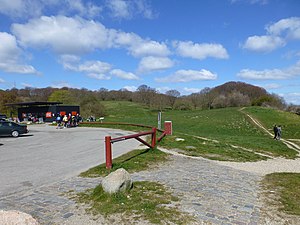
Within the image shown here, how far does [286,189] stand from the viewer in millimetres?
6586

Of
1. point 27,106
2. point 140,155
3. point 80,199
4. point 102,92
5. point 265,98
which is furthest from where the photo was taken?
point 102,92

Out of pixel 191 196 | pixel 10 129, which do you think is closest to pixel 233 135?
pixel 10 129

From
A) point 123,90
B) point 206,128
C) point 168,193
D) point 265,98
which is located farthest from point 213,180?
point 123,90

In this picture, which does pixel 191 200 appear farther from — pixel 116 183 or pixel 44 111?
pixel 44 111

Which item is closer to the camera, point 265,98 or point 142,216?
point 142,216

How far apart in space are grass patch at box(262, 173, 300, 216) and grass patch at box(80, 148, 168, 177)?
→ 3.92m

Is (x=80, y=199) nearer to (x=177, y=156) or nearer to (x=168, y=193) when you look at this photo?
(x=168, y=193)

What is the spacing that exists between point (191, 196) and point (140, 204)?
1295 millimetres

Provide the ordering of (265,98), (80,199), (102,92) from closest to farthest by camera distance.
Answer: (80,199) < (265,98) < (102,92)

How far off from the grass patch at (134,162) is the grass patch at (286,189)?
12.8ft

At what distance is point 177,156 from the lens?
11422 millimetres

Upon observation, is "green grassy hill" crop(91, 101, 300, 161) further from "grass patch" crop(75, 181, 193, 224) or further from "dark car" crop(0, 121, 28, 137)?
"dark car" crop(0, 121, 28, 137)

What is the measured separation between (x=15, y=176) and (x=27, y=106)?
40.8m

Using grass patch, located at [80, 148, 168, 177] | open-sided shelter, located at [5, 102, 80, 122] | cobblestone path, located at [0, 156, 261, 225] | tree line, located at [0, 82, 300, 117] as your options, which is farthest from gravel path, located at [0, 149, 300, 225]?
tree line, located at [0, 82, 300, 117]
